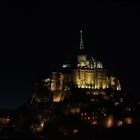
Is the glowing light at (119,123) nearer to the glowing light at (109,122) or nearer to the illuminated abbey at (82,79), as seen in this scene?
the glowing light at (109,122)

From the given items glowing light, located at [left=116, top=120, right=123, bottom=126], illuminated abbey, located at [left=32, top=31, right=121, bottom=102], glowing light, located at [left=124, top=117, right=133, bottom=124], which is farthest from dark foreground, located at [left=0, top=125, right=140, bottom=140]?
illuminated abbey, located at [left=32, top=31, right=121, bottom=102]

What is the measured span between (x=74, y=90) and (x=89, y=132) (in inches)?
741

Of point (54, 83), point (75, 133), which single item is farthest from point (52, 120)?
point (54, 83)

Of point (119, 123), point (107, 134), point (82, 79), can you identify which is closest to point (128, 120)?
point (119, 123)

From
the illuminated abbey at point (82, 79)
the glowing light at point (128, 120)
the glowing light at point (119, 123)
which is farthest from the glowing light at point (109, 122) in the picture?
the illuminated abbey at point (82, 79)

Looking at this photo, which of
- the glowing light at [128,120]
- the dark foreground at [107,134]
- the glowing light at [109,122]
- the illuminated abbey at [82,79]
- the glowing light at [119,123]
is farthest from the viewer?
the illuminated abbey at [82,79]

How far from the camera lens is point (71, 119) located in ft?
234

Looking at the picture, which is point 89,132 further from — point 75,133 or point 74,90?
point 74,90

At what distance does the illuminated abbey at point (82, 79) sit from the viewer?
86125mm

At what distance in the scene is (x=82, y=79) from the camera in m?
86.9

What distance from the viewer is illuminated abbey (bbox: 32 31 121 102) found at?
86125 mm

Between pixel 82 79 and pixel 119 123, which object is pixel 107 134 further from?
pixel 82 79

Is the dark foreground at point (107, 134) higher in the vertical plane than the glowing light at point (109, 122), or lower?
lower

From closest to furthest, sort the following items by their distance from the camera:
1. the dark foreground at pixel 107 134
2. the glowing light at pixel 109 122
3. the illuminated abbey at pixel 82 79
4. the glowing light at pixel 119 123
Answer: the dark foreground at pixel 107 134, the glowing light at pixel 109 122, the glowing light at pixel 119 123, the illuminated abbey at pixel 82 79
